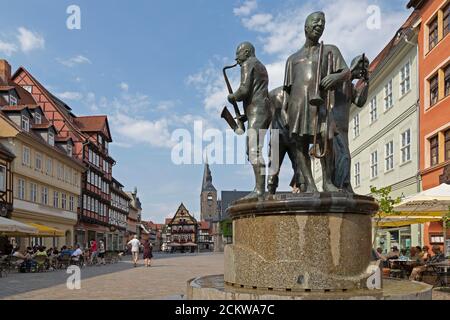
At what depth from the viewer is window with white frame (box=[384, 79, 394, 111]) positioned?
91.8ft

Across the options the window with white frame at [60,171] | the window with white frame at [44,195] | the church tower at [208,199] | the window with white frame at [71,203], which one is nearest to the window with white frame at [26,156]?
the window with white frame at [44,195]

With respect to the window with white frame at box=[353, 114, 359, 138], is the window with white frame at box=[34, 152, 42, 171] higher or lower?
lower

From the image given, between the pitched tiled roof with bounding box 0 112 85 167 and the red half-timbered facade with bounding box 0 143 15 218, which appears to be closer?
the red half-timbered facade with bounding box 0 143 15 218

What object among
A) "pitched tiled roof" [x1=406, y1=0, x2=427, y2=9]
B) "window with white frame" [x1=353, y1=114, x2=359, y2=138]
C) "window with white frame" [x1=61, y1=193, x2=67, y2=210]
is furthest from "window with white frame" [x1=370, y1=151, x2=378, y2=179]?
"window with white frame" [x1=61, y1=193, x2=67, y2=210]

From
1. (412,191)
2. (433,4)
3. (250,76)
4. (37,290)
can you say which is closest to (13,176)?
(37,290)

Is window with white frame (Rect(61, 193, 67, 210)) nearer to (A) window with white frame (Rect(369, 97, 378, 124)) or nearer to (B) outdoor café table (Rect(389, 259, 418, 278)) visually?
(A) window with white frame (Rect(369, 97, 378, 124))

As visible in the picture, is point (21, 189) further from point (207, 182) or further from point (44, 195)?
point (207, 182)

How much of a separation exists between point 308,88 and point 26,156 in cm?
3135

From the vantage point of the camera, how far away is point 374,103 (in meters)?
31.2

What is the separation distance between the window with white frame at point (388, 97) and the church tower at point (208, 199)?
121 m

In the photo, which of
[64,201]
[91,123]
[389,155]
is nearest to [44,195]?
[64,201]

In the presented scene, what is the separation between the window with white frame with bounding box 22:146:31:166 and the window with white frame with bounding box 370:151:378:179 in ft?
73.4
